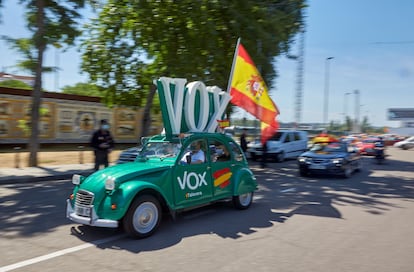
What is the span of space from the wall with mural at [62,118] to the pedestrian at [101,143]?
9.83 metres

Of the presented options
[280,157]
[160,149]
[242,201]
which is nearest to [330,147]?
[280,157]

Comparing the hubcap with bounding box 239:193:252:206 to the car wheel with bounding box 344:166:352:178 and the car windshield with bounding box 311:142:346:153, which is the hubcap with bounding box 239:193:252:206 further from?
the car windshield with bounding box 311:142:346:153

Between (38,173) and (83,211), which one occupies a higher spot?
(83,211)

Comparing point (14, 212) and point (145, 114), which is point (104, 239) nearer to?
point (14, 212)

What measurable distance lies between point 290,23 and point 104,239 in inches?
671

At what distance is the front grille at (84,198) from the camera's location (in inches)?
223

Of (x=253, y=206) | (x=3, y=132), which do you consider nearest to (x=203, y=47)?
(x=253, y=206)

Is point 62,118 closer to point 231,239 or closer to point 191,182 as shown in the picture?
point 191,182

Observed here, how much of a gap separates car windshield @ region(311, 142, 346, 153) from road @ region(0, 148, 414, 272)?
17.3 ft

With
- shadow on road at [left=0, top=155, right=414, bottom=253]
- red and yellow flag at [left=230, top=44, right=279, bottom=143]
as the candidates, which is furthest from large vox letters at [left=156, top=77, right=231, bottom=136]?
shadow on road at [left=0, top=155, right=414, bottom=253]

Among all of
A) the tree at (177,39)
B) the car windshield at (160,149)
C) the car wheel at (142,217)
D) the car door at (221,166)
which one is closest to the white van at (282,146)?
the tree at (177,39)

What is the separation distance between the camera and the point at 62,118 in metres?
26.1

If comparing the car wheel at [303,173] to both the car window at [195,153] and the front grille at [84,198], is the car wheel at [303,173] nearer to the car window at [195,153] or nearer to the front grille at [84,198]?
the car window at [195,153]

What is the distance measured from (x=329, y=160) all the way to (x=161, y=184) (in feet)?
30.0
